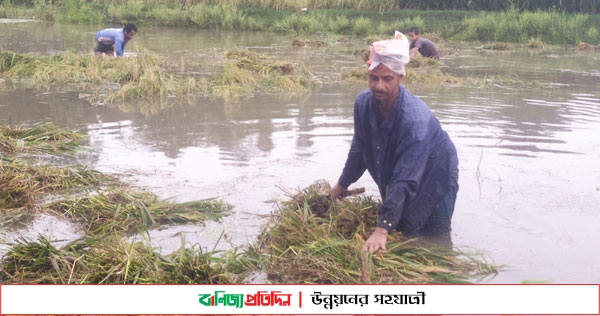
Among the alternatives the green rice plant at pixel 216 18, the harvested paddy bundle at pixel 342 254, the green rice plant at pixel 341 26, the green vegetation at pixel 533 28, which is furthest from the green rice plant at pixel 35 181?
the green rice plant at pixel 216 18

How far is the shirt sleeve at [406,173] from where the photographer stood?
3.73 meters

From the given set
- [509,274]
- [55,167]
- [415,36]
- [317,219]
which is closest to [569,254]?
[509,274]

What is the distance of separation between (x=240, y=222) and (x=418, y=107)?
1537 mm

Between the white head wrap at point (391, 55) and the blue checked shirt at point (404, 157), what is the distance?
182 mm

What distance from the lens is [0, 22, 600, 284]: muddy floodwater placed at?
4.48 meters

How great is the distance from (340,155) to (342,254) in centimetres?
295

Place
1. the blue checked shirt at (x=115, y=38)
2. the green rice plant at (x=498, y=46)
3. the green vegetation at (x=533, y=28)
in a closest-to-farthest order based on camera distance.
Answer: the blue checked shirt at (x=115, y=38), the green rice plant at (x=498, y=46), the green vegetation at (x=533, y=28)

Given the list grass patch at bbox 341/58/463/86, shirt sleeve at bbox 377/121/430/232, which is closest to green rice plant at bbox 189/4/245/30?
grass patch at bbox 341/58/463/86

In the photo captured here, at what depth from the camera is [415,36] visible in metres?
13.8

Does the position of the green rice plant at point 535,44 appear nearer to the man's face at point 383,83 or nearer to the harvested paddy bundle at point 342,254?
the harvested paddy bundle at point 342,254

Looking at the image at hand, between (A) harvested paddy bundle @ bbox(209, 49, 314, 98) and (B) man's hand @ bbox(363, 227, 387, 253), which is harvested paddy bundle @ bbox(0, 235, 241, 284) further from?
(A) harvested paddy bundle @ bbox(209, 49, 314, 98)

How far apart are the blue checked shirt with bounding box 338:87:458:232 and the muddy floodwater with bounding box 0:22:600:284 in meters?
0.50

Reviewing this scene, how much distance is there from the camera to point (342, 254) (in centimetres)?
378

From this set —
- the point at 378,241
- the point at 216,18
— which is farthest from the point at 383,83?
the point at 216,18
